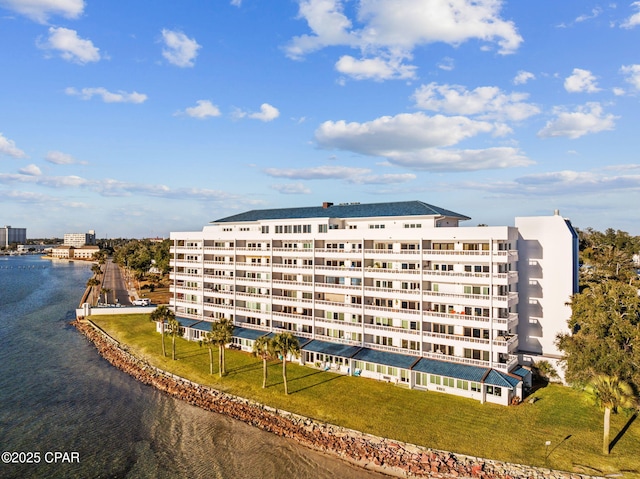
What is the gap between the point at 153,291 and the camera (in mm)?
135750

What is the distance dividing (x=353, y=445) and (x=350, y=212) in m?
41.5

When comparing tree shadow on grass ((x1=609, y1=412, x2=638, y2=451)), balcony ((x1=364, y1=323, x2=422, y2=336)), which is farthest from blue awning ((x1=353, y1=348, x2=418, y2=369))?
tree shadow on grass ((x1=609, y1=412, x2=638, y2=451))

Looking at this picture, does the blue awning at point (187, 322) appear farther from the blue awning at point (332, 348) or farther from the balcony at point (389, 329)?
the balcony at point (389, 329)

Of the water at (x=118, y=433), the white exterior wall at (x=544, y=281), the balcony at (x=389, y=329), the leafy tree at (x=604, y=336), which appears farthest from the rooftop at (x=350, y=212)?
the water at (x=118, y=433)

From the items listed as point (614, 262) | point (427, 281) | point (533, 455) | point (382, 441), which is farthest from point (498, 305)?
point (614, 262)

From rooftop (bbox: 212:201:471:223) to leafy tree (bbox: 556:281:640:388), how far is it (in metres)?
23.0

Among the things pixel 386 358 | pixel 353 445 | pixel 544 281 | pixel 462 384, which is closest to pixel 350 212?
pixel 386 358

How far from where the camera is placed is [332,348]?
60250mm

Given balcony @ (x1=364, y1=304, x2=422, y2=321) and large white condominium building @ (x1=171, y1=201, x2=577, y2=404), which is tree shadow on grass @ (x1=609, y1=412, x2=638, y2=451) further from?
balcony @ (x1=364, y1=304, x2=422, y2=321)

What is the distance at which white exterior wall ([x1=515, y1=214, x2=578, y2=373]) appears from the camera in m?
55.4

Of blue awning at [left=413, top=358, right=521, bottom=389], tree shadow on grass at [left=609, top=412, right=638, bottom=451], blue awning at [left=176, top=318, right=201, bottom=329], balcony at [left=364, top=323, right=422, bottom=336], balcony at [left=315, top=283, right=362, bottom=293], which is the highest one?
balcony at [left=315, top=283, right=362, bottom=293]

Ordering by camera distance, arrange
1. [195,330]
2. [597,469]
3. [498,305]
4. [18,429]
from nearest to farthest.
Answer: [597,469] → [18,429] → [498,305] → [195,330]

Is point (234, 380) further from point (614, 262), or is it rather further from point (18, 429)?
point (614, 262)

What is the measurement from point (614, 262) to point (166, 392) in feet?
337
